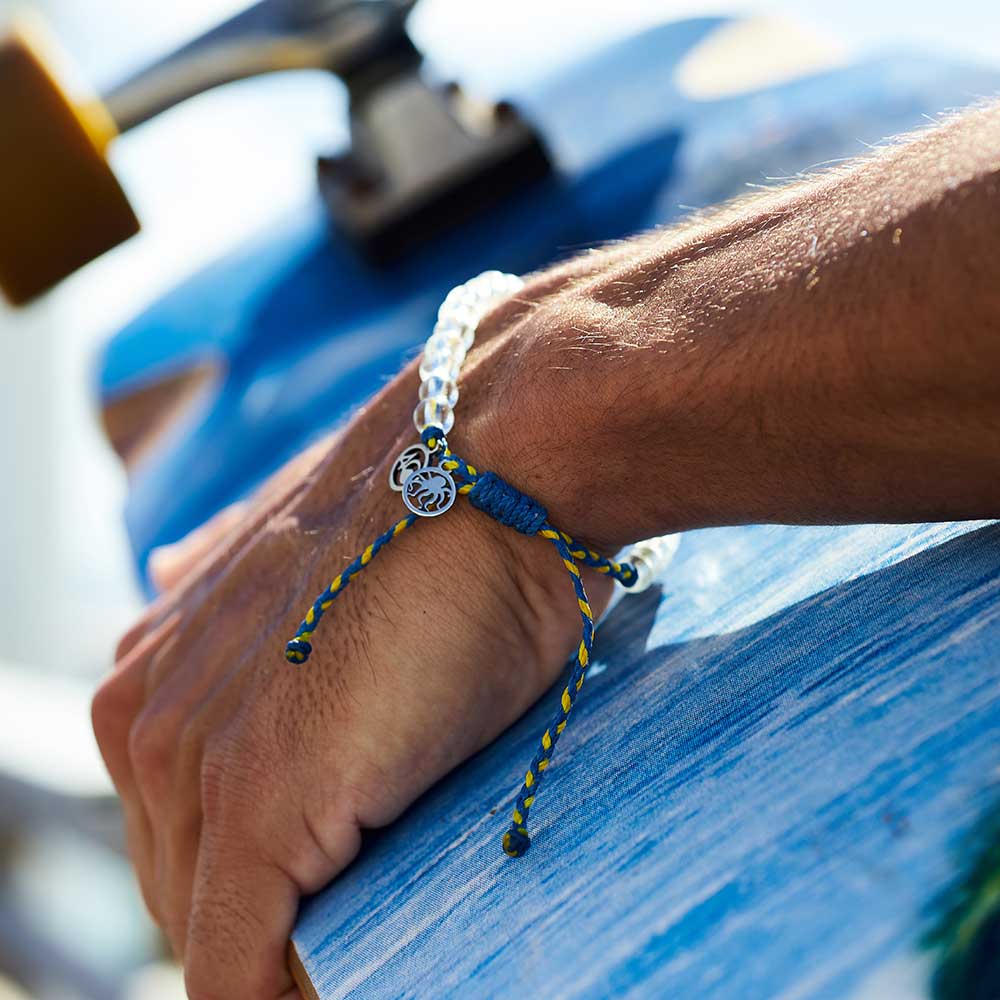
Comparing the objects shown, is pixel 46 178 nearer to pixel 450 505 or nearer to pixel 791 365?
pixel 450 505

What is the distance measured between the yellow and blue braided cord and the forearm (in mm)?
13

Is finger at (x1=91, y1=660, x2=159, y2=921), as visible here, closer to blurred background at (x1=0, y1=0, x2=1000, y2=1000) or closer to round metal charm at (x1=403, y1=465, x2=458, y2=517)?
round metal charm at (x1=403, y1=465, x2=458, y2=517)

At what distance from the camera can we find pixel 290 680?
27.4 inches

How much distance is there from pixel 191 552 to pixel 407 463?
387 millimetres

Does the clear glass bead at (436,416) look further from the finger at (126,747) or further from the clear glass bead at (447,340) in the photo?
the finger at (126,747)

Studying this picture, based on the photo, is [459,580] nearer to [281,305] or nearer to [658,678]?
[658,678]

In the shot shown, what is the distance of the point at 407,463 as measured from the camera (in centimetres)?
69

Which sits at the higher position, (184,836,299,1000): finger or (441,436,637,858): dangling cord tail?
(441,436,637,858): dangling cord tail

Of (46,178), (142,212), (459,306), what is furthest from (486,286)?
(142,212)

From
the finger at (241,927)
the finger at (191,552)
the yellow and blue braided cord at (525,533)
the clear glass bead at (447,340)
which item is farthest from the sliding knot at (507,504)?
the finger at (191,552)

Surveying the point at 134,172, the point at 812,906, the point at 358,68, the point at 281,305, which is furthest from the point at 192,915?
the point at 134,172

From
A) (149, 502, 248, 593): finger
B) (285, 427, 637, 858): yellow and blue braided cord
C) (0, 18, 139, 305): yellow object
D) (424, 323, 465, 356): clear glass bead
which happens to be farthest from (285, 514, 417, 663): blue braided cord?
(0, 18, 139, 305): yellow object

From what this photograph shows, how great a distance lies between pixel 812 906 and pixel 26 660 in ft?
7.06

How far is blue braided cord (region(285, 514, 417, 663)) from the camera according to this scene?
0.66 metres
